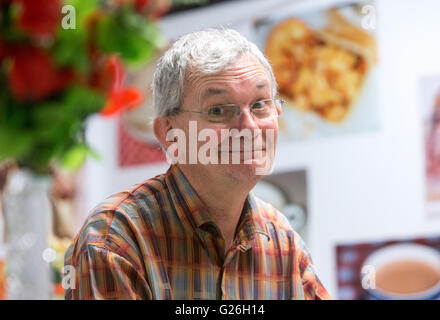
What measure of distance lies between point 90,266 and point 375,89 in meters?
2.70

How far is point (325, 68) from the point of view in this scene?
3760mm

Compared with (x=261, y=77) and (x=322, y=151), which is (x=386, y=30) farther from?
→ (x=261, y=77)

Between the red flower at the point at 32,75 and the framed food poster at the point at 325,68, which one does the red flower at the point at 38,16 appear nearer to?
the red flower at the point at 32,75

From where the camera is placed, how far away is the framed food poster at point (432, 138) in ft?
11.4

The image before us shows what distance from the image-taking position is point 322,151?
12.4 ft

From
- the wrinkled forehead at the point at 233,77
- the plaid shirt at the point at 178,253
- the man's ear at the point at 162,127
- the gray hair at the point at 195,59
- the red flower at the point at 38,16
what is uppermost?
the gray hair at the point at 195,59

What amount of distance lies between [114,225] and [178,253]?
139 millimetres

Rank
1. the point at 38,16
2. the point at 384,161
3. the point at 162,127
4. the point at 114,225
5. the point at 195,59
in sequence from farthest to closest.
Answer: the point at 384,161 → the point at 162,127 → the point at 195,59 → the point at 114,225 → the point at 38,16

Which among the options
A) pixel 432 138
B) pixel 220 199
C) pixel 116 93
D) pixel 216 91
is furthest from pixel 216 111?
pixel 432 138

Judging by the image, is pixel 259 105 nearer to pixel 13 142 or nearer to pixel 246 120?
pixel 246 120

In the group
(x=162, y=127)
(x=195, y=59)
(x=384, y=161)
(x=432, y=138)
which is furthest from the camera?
(x=384, y=161)

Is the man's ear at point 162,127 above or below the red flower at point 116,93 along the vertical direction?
above

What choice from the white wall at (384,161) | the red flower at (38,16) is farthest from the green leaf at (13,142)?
the white wall at (384,161)

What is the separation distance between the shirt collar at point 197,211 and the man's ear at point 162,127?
62mm
